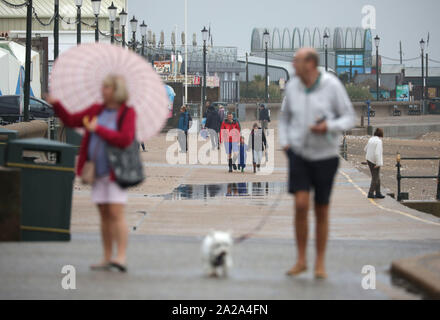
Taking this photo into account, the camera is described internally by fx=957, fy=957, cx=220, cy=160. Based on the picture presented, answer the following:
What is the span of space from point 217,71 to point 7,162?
113723mm

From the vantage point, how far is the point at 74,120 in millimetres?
7531

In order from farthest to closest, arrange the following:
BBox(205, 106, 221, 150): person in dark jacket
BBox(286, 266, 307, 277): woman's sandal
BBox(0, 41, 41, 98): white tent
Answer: BBox(0, 41, 41, 98): white tent
BBox(205, 106, 221, 150): person in dark jacket
BBox(286, 266, 307, 277): woman's sandal

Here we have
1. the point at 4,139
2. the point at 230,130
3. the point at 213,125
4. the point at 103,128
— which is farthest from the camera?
the point at 213,125

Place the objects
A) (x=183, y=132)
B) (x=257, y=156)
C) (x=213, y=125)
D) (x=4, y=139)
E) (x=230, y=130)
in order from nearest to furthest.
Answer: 1. (x=4, y=139)
2. (x=257, y=156)
3. (x=230, y=130)
4. (x=183, y=132)
5. (x=213, y=125)

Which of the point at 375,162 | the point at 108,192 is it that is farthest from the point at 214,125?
the point at 108,192

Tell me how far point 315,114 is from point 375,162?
15556 millimetres

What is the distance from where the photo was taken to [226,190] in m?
21.7

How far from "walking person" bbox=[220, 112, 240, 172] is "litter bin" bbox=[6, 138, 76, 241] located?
16140 mm

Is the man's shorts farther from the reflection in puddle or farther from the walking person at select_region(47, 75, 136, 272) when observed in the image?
the walking person at select_region(47, 75, 136, 272)

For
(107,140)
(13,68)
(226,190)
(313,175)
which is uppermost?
(13,68)

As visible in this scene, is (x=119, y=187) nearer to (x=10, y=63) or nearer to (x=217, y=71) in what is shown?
(x=10, y=63)

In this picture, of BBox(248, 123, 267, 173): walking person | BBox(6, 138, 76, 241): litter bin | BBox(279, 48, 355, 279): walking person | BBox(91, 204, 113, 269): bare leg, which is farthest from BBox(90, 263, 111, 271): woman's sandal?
BBox(248, 123, 267, 173): walking person

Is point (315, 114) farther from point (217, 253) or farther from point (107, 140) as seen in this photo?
point (107, 140)

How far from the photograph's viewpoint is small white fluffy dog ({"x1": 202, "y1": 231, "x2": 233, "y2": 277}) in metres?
7.35
